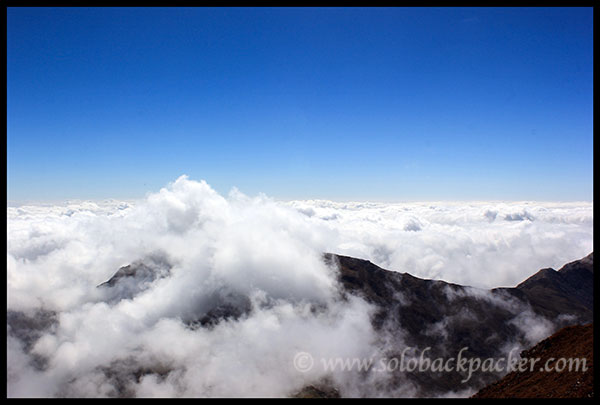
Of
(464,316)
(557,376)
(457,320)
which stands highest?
(557,376)

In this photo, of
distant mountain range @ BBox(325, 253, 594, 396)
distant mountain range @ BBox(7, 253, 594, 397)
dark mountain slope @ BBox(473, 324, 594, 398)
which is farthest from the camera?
distant mountain range @ BBox(325, 253, 594, 396)

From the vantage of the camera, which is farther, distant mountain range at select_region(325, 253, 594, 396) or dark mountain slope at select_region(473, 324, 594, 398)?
distant mountain range at select_region(325, 253, 594, 396)

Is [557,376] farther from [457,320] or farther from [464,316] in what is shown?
[464,316]

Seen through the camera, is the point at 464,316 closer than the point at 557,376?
No

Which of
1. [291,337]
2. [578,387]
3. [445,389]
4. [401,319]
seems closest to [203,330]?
[291,337]

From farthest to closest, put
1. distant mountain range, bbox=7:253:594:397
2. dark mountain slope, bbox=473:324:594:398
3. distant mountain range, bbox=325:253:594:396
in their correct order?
distant mountain range, bbox=325:253:594:396, distant mountain range, bbox=7:253:594:397, dark mountain slope, bbox=473:324:594:398

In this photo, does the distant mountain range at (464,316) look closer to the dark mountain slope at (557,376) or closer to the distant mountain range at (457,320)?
the distant mountain range at (457,320)

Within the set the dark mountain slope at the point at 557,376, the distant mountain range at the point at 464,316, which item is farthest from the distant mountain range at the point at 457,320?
the dark mountain slope at the point at 557,376

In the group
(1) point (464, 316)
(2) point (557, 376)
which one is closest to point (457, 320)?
(1) point (464, 316)

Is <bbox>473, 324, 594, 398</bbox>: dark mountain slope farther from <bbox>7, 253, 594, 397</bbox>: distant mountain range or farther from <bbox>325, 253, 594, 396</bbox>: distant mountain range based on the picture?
<bbox>325, 253, 594, 396</bbox>: distant mountain range

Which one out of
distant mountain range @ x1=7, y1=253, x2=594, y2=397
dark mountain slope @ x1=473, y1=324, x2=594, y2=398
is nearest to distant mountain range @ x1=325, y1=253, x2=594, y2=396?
distant mountain range @ x1=7, y1=253, x2=594, y2=397

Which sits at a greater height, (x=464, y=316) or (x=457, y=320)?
(x=464, y=316)
